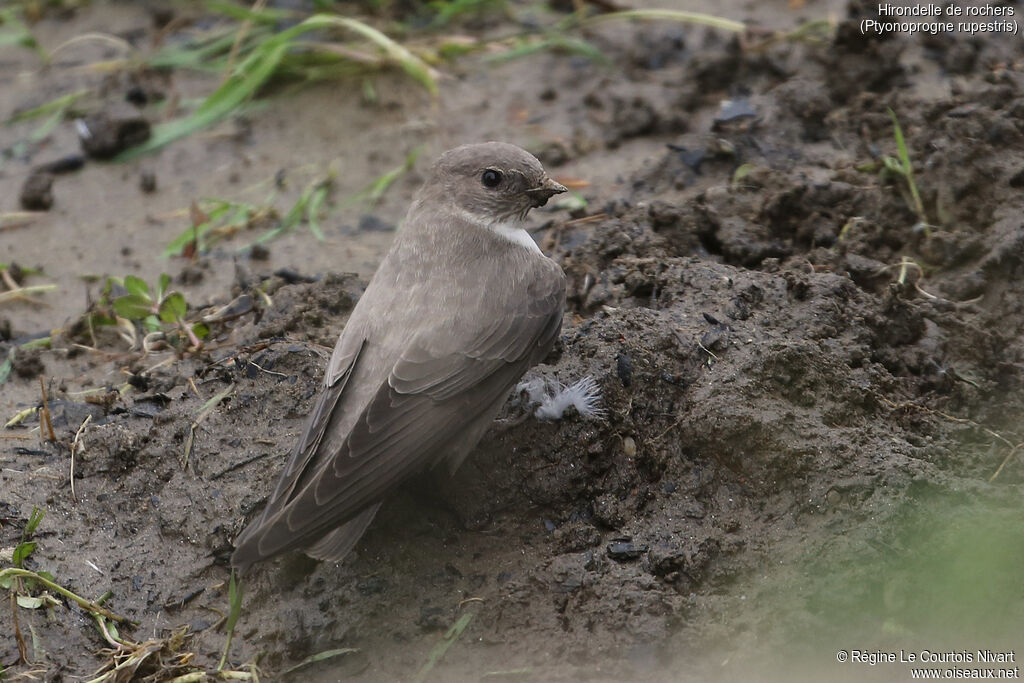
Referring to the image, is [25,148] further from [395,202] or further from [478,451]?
[478,451]

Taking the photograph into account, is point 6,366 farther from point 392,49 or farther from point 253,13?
point 253,13

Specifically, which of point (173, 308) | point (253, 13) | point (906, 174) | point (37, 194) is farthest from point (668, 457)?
point (253, 13)

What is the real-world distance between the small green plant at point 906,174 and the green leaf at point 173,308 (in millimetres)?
3487

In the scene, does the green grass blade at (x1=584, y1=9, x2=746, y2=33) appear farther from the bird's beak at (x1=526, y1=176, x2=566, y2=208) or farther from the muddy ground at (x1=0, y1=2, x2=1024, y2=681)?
the bird's beak at (x1=526, y1=176, x2=566, y2=208)

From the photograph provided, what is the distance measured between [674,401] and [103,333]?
2956 millimetres

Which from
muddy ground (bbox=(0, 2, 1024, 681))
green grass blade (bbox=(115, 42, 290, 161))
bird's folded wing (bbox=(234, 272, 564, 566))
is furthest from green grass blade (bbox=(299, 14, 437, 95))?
bird's folded wing (bbox=(234, 272, 564, 566))

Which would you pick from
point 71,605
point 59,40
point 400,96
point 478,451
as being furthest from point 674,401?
point 59,40

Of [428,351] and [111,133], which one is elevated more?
[428,351]

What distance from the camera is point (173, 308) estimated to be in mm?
5660

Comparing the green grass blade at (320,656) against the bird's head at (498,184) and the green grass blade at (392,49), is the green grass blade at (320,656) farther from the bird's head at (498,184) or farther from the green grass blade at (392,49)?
the green grass blade at (392,49)

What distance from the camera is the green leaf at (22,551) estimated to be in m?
4.31

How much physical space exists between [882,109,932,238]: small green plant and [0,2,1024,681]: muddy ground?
46 mm

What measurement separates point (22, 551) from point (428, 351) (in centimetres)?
165

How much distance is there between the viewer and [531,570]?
4352mm
